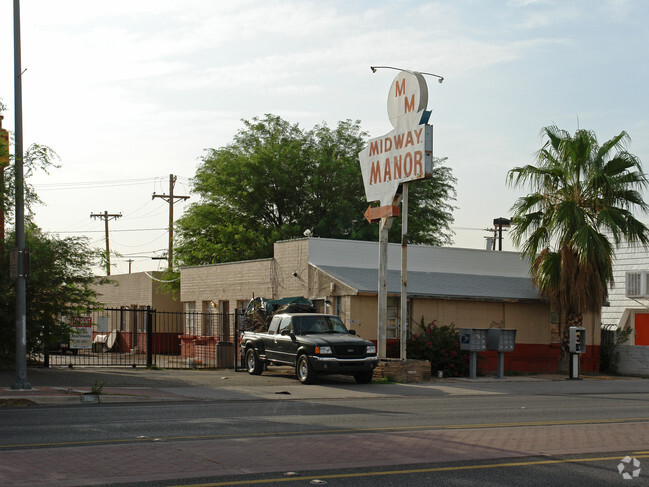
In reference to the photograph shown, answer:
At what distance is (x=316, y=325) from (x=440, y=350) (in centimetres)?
486

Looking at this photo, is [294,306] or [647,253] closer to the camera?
[294,306]

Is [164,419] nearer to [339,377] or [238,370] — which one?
[339,377]

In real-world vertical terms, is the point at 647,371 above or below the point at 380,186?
below

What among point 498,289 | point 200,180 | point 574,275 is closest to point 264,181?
point 200,180

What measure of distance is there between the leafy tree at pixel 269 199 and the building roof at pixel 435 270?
47.7 ft

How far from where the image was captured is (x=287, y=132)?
5066 cm

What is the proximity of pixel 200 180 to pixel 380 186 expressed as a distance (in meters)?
26.2

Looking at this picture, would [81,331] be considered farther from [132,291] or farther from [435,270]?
[132,291]

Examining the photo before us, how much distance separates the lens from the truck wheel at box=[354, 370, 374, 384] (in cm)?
2294

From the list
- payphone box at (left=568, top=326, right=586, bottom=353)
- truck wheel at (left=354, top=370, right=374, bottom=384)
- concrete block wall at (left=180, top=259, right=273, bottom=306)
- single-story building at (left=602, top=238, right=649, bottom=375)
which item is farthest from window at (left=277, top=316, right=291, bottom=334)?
single-story building at (left=602, top=238, right=649, bottom=375)

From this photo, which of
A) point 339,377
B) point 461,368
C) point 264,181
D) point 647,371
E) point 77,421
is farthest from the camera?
point 264,181

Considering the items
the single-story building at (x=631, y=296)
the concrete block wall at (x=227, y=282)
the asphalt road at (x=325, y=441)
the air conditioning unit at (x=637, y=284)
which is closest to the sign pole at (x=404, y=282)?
the asphalt road at (x=325, y=441)

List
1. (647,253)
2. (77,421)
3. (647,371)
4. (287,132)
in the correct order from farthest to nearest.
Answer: (287,132) < (647,253) < (647,371) < (77,421)

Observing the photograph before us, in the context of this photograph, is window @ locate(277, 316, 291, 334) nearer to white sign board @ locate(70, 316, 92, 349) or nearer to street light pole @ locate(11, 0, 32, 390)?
white sign board @ locate(70, 316, 92, 349)
